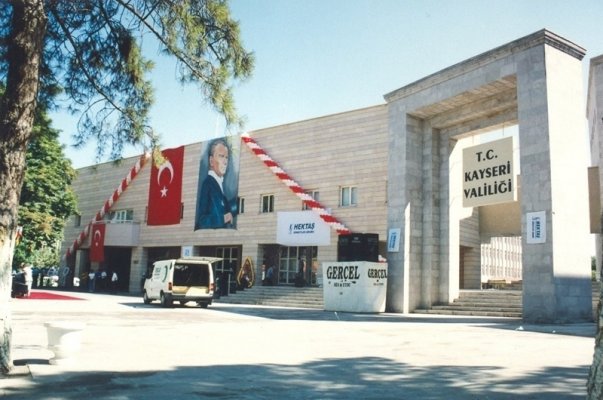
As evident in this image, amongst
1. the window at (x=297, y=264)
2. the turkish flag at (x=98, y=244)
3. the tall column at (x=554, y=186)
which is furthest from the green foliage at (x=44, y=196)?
the tall column at (x=554, y=186)

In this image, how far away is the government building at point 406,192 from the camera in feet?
54.1

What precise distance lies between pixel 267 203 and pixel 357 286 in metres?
12.0

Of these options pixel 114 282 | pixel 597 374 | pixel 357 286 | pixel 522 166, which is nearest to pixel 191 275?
pixel 357 286

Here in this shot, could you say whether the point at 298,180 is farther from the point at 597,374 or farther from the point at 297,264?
the point at 597,374

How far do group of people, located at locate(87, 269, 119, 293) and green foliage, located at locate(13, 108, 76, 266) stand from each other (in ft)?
15.2

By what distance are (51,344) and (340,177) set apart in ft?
71.7

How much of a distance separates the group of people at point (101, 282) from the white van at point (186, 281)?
54.4 ft

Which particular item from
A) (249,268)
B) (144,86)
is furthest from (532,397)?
(249,268)

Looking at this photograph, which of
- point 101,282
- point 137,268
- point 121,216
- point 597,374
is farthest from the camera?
point 121,216

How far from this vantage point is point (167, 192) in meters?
36.1

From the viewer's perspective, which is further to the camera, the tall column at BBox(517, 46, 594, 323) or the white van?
the white van

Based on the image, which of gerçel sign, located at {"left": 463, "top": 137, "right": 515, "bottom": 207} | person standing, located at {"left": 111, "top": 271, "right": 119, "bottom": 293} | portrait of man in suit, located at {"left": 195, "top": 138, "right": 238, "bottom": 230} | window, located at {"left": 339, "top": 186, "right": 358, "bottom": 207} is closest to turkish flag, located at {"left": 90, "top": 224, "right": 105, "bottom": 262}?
person standing, located at {"left": 111, "top": 271, "right": 119, "bottom": 293}

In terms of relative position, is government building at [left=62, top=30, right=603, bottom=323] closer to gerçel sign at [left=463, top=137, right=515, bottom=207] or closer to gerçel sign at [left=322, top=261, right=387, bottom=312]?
gerçel sign at [left=463, top=137, right=515, bottom=207]

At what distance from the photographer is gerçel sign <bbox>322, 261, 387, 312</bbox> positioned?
20.4 metres
